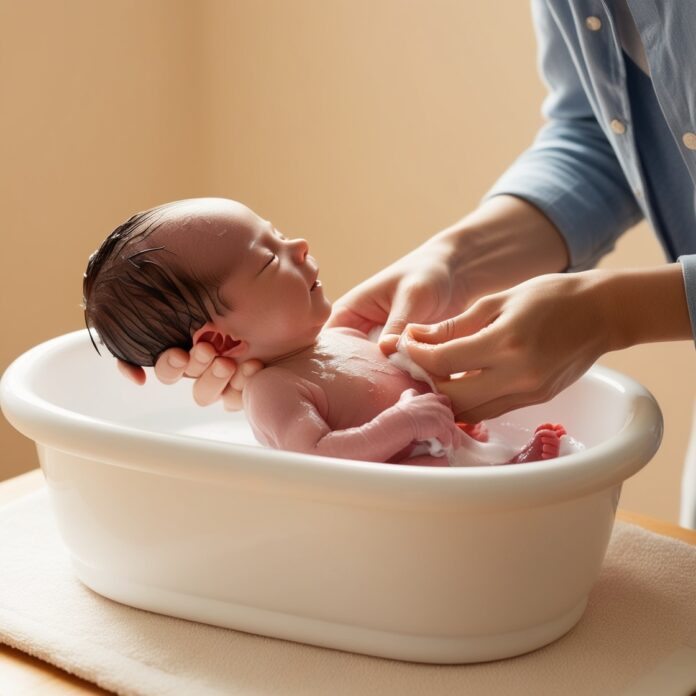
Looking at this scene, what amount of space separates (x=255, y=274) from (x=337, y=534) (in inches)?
11.5

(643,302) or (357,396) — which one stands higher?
(643,302)

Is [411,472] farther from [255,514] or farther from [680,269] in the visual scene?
[680,269]

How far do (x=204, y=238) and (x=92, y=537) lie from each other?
29cm

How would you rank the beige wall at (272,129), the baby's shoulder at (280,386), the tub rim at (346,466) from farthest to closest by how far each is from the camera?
the beige wall at (272,129) → the baby's shoulder at (280,386) → the tub rim at (346,466)

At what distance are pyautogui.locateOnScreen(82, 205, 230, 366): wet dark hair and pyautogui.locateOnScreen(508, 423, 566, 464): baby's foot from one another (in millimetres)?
319

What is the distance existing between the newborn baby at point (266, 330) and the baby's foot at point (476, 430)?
0.02 m

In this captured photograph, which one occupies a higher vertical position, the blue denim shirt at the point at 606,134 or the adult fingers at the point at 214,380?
the blue denim shirt at the point at 606,134

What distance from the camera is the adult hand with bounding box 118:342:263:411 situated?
992mm

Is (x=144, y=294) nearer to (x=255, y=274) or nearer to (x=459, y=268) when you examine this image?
(x=255, y=274)

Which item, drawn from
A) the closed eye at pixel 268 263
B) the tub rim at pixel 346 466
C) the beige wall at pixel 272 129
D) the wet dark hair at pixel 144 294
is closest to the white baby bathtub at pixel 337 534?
the tub rim at pixel 346 466

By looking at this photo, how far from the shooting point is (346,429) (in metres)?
1.00

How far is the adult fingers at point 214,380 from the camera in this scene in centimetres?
102

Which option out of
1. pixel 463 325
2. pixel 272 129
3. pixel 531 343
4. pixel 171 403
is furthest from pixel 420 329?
pixel 272 129

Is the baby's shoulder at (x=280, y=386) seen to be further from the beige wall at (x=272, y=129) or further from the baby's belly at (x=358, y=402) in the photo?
the beige wall at (x=272, y=129)
